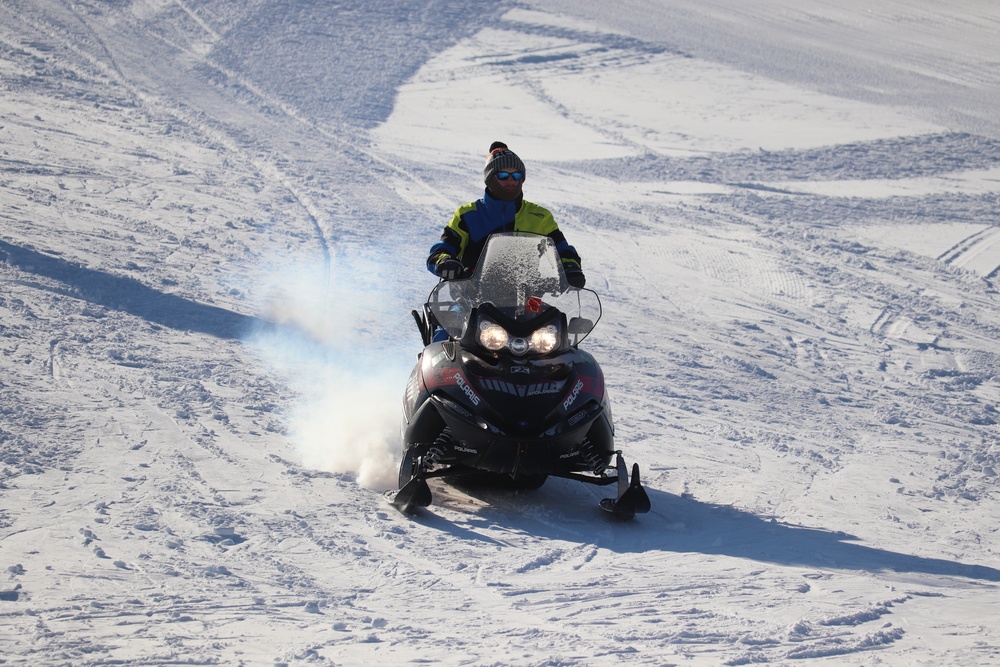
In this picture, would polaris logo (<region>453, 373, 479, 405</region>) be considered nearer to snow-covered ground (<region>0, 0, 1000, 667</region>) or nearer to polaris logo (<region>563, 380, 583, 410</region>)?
polaris logo (<region>563, 380, 583, 410</region>)

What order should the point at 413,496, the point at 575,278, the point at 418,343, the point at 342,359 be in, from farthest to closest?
the point at 418,343 → the point at 342,359 → the point at 575,278 → the point at 413,496

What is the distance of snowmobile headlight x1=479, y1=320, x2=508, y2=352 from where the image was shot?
244 inches

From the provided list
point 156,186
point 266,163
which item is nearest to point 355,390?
point 156,186

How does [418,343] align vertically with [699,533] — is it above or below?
below

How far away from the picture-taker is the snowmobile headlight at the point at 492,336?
6.21 m

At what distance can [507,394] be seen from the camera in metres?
6.18

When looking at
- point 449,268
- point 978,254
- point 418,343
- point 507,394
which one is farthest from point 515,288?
point 978,254

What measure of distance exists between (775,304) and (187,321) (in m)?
5.74

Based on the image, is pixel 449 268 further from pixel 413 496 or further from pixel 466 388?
pixel 413 496

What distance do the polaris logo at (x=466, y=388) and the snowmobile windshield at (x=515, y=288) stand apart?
32 cm

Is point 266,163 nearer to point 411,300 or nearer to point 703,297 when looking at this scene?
point 411,300

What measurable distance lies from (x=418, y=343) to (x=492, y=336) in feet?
13.6

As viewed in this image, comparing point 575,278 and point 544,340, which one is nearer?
A: point 544,340

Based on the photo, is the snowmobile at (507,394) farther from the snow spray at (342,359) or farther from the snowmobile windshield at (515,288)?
the snow spray at (342,359)
